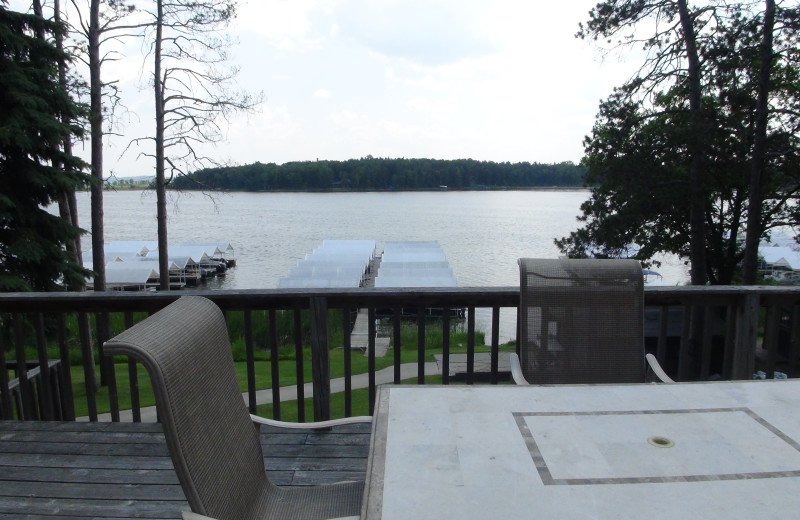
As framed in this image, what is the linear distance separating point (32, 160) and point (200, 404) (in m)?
8.65

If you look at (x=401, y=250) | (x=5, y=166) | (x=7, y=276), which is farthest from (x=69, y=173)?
(x=401, y=250)

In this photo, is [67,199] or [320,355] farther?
[67,199]

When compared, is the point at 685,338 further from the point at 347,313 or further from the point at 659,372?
the point at 347,313

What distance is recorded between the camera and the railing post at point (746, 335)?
2967 millimetres

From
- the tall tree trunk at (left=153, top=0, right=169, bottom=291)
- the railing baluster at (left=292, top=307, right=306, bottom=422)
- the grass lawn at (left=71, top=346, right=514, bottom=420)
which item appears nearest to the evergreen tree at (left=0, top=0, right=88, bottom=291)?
the grass lawn at (left=71, top=346, right=514, bottom=420)

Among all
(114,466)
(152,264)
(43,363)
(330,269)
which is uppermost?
(43,363)

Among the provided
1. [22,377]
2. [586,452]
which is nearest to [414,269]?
[22,377]

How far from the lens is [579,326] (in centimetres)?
245

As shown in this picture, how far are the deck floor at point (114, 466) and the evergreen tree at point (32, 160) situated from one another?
560 cm

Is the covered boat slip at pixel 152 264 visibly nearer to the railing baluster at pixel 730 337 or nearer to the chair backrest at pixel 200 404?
the railing baluster at pixel 730 337

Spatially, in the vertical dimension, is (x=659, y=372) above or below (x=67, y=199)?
below

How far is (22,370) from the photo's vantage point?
3.32 m

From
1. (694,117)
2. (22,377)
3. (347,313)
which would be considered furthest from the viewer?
(694,117)

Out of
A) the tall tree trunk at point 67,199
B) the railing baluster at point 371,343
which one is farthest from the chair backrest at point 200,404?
the tall tree trunk at point 67,199
